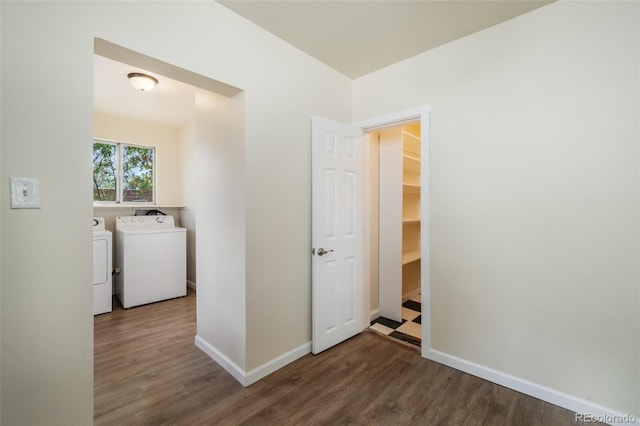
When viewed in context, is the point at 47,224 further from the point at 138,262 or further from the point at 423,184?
the point at 138,262

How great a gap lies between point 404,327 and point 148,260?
321 cm

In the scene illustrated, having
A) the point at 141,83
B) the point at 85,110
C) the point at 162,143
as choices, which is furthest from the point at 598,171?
the point at 162,143

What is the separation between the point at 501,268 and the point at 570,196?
619mm

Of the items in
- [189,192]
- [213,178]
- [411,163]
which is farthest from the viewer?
[189,192]

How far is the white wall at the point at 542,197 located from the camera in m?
1.58

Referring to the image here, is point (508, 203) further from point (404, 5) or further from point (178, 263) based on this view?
point (178, 263)

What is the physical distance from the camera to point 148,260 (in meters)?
3.54

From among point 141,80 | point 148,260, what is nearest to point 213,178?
point 141,80

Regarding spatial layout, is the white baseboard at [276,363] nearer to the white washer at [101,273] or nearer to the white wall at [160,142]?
the white washer at [101,273]

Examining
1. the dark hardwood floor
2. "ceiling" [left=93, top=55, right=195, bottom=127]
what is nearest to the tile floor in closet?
the dark hardwood floor

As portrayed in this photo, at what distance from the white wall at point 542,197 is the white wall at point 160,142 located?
3802 millimetres

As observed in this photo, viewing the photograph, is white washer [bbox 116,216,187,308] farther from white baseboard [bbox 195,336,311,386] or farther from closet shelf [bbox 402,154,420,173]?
closet shelf [bbox 402,154,420,173]

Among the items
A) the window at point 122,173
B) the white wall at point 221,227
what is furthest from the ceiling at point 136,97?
the white wall at point 221,227

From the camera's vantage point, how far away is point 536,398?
1815 millimetres
